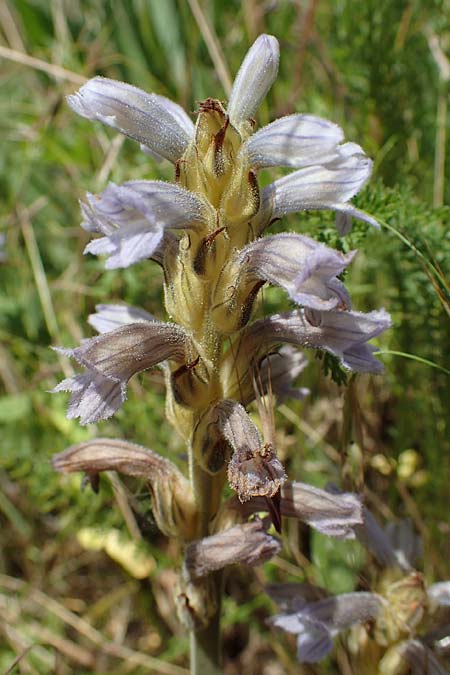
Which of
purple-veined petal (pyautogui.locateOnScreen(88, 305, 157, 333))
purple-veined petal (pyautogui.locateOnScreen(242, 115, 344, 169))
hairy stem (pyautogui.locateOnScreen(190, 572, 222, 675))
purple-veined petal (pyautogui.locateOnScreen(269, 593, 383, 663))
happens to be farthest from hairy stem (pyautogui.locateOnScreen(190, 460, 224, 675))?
purple-veined petal (pyautogui.locateOnScreen(242, 115, 344, 169))

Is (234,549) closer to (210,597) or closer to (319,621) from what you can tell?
(210,597)

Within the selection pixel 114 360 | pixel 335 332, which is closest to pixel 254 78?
pixel 335 332

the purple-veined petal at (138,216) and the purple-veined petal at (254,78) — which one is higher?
the purple-veined petal at (254,78)

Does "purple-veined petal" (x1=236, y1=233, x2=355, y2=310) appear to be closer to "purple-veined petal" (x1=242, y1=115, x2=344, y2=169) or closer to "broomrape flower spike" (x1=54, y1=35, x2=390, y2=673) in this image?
"broomrape flower spike" (x1=54, y1=35, x2=390, y2=673)

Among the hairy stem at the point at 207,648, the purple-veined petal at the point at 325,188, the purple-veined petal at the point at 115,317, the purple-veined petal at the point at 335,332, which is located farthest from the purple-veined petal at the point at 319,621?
the purple-veined petal at the point at 325,188

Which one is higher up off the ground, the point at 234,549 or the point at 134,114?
the point at 134,114

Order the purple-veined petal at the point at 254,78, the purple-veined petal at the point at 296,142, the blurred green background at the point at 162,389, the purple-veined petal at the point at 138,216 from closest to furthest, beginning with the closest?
the purple-veined petal at the point at 138,216 < the purple-veined petal at the point at 296,142 < the purple-veined petal at the point at 254,78 < the blurred green background at the point at 162,389

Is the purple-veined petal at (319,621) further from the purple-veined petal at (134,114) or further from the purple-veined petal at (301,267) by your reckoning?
the purple-veined petal at (134,114)
